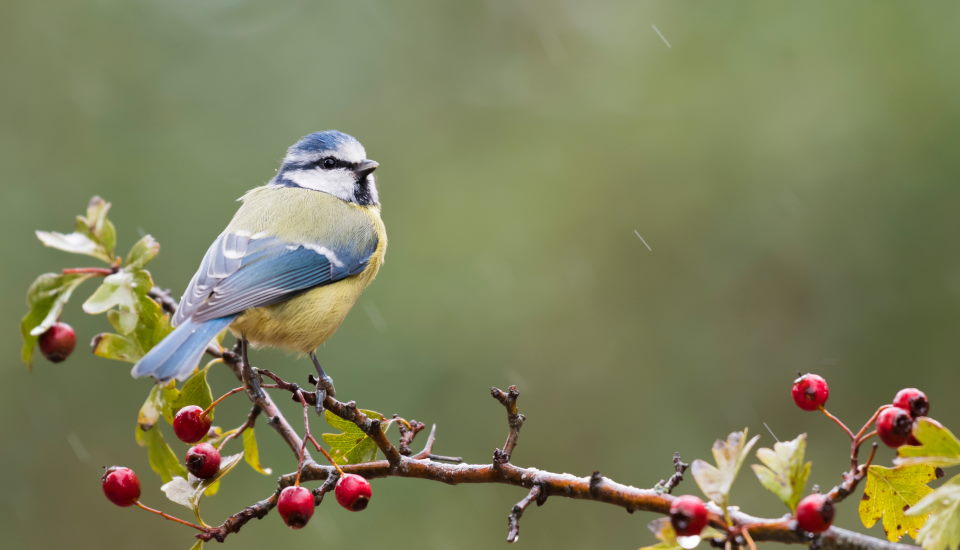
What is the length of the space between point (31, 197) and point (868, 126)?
4.65 metres

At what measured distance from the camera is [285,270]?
7.57 feet

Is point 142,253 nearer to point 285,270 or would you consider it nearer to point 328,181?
point 285,270

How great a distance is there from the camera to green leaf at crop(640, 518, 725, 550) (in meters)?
1.28

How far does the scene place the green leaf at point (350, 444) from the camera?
5.79ft

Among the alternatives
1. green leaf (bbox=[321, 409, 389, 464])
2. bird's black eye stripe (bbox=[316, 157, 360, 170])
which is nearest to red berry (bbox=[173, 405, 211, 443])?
green leaf (bbox=[321, 409, 389, 464])

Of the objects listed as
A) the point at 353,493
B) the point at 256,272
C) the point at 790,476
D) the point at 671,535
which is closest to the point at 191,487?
the point at 353,493

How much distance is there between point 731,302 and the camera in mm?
5375

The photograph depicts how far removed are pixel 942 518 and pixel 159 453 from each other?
1407 mm

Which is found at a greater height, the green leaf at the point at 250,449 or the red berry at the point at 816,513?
the red berry at the point at 816,513

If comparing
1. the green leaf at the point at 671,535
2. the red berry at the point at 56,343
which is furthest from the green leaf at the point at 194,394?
the green leaf at the point at 671,535

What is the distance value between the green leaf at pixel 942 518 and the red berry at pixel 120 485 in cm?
138

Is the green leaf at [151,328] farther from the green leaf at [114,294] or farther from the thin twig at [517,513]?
the thin twig at [517,513]

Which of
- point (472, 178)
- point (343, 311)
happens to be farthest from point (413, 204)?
point (343, 311)

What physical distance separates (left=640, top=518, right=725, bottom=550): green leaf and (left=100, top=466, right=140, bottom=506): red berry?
105 centimetres
